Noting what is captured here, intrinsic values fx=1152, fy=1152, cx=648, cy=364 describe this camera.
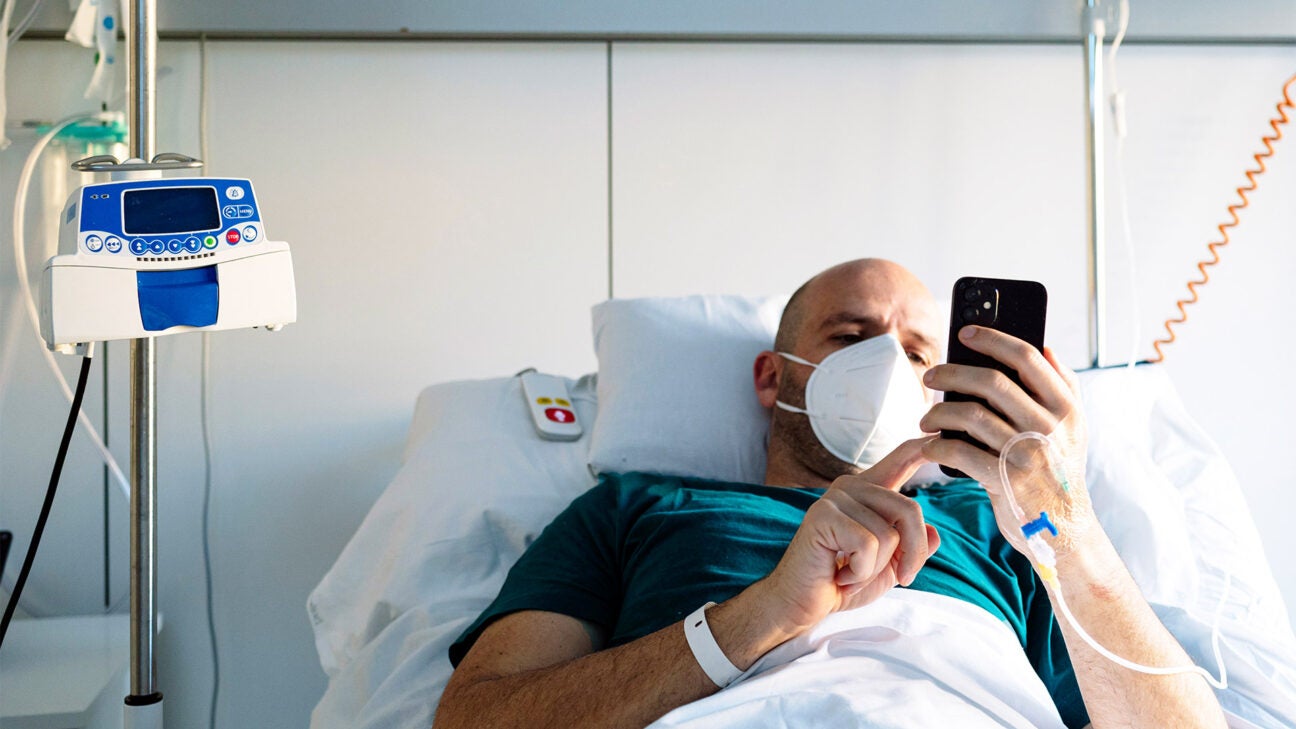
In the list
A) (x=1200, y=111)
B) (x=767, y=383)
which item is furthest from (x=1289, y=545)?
(x=767, y=383)

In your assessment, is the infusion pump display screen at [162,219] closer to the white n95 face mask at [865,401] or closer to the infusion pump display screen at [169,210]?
the infusion pump display screen at [169,210]

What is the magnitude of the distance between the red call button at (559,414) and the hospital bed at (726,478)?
4cm

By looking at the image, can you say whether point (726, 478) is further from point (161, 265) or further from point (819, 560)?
point (161, 265)

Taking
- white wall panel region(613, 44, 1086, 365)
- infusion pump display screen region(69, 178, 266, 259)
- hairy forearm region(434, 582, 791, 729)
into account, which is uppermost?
white wall panel region(613, 44, 1086, 365)

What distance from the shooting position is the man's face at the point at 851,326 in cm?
166

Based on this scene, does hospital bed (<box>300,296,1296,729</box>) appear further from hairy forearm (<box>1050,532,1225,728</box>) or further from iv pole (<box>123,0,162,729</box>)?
iv pole (<box>123,0,162,729</box>)

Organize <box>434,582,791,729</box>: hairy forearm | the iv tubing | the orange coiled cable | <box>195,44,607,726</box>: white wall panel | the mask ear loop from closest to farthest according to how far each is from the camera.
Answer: the mask ear loop → <box>434,582,791,729</box>: hairy forearm → the iv tubing → <box>195,44,607,726</box>: white wall panel → the orange coiled cable

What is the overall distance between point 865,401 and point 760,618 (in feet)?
1.62

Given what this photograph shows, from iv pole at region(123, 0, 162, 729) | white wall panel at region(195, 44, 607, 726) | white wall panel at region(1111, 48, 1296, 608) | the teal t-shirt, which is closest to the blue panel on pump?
iv pole at region(123, 0, 162, 729)

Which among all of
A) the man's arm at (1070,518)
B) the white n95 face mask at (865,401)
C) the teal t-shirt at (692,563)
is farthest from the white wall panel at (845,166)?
the man's arm at (1070,518)

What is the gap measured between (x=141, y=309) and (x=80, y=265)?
0.07m

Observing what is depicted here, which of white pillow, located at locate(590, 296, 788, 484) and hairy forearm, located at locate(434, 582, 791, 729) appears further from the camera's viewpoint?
white pillow, located at locate(590, 296, 788, 484)

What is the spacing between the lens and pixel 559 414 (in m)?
1.91

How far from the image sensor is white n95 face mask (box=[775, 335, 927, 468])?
61.7 inches
